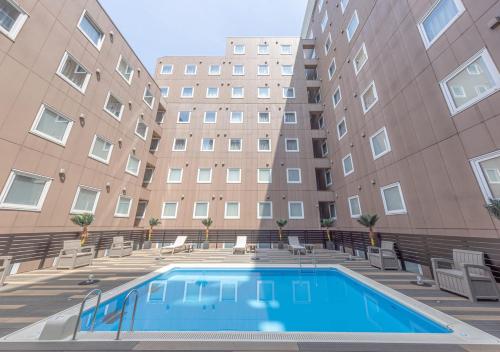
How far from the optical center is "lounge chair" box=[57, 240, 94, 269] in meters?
8.19

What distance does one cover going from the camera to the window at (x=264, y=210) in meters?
15.9

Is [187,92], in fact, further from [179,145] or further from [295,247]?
[295,247]

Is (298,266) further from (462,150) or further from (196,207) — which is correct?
(196,207)

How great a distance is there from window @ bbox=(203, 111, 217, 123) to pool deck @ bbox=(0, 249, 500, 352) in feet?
44.5

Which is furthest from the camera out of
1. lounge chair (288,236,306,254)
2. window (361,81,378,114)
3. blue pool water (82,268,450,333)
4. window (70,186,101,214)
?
lounge chair (288,236,306,254)

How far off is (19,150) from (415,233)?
16.0 meters

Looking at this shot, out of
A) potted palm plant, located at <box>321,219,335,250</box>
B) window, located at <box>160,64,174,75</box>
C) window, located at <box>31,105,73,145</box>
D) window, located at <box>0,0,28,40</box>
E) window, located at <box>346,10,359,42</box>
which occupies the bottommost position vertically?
potted palm plant, located at <box>321,219,335,250</box>

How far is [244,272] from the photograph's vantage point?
8.48m

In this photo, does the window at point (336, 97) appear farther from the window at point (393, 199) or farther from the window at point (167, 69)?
the window at point (167, 69)

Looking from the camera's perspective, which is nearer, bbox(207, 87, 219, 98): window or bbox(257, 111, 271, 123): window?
bbox(257, 111, 271, 123): window

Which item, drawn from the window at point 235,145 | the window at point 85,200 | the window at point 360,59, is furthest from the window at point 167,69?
the window at point 360,59

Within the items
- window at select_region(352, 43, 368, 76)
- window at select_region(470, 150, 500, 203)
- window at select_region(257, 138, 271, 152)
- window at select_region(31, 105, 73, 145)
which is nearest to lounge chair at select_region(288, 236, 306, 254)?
window at select_region(257, 138, 271, 152)

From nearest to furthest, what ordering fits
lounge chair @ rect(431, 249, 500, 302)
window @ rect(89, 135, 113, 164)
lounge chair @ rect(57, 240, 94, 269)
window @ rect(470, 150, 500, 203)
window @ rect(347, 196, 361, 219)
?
lounge chair @ rect(431, 249, 500, 302) → window @ rect(470, 150, 500, 203) → lounge chair @ rect(57, 240, 94, 269) → window @ rect(89, 135, 113, 164) → window @ rect(347, 196, 361, 219)

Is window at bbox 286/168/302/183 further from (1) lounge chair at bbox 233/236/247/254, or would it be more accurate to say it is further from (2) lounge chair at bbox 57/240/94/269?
(2) lounge chair at bbox 57/240/94/269
